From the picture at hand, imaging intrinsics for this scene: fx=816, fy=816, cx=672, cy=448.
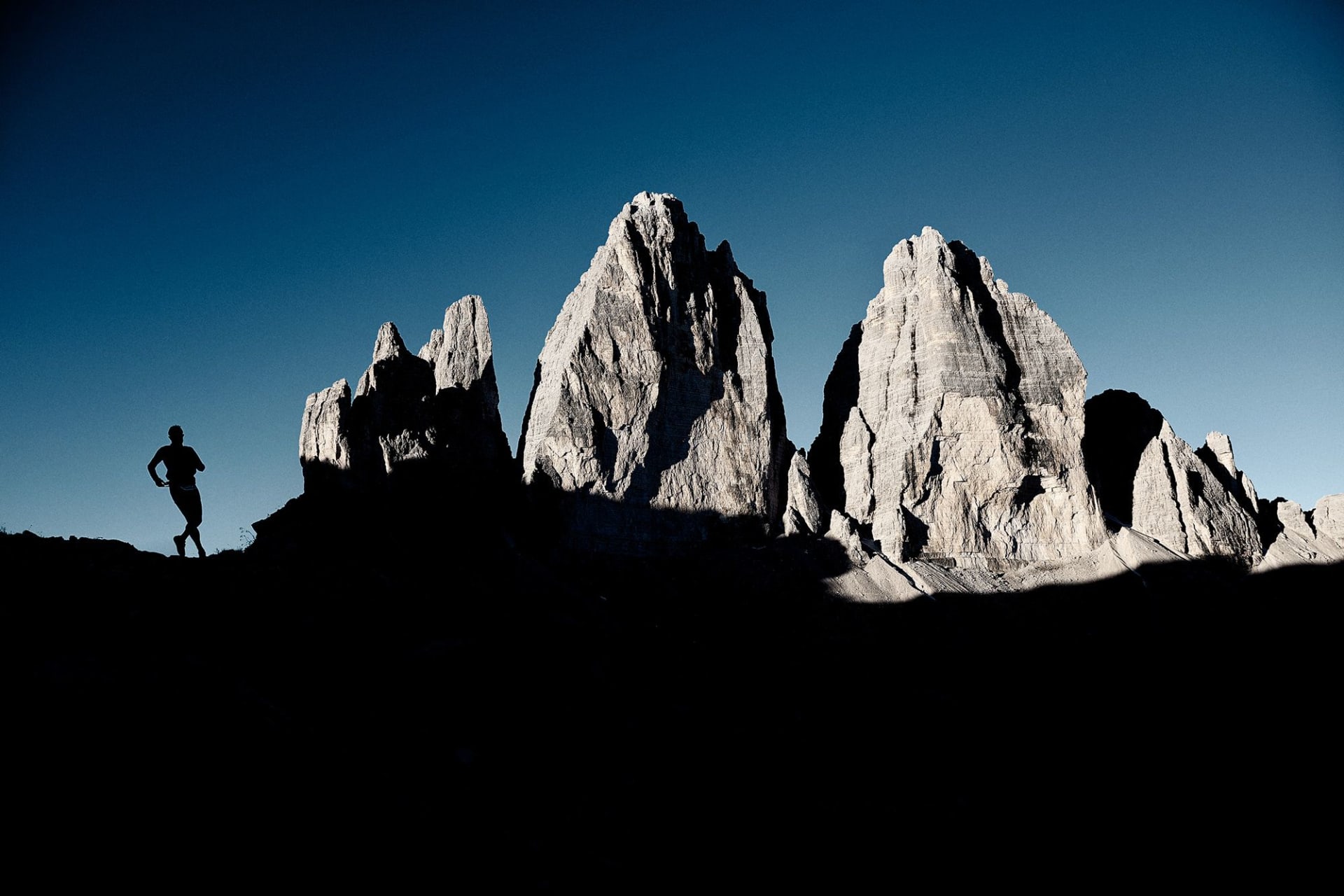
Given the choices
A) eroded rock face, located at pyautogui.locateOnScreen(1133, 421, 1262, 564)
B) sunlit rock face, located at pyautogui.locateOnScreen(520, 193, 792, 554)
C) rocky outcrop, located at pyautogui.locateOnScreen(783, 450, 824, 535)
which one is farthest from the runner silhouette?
eroded rock face, located at pyautogui.locateOnScreen(1133, 421, 1262, 564)

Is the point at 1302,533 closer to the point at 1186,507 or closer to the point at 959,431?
the point at 1186,507

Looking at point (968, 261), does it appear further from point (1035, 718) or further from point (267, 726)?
point (267, 726)

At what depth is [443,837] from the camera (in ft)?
36.6

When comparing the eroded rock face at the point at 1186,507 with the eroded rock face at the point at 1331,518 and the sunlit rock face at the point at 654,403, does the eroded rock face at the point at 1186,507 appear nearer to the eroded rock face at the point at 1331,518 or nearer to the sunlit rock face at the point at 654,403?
the eroded rock face at the point at 1331,518

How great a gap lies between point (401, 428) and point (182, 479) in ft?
103

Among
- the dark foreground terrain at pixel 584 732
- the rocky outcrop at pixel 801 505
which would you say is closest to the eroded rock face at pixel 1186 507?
the dark foreground terrain at pixel 584 732

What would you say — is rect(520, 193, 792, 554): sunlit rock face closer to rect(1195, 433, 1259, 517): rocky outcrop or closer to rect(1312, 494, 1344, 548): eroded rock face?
rect(1195, 433, 1259, 517): rocky outcrop

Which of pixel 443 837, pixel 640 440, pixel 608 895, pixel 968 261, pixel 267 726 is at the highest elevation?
pixel 968 261

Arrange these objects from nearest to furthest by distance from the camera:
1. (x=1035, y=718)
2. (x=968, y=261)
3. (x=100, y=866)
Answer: (x=100, y=866), (x=1035, y=718), (x=968, y=261)

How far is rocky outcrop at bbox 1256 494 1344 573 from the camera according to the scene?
64.6 m

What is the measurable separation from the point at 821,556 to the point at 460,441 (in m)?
24.8

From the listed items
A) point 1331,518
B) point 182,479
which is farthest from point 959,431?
point 182,479

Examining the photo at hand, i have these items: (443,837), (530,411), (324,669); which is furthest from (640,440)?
(443,837)

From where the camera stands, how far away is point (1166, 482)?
64.6m
